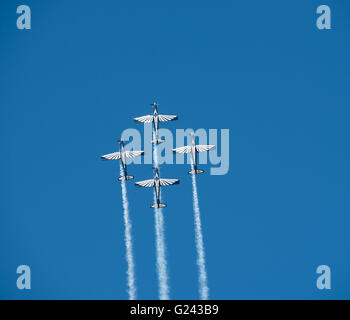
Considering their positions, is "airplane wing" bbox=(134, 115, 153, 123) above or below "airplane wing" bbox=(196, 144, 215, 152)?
above

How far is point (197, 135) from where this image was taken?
157125mm

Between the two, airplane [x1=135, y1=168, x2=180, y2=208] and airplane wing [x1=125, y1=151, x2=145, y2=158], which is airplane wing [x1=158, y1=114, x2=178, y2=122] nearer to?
airplane wing [x1=125, y1=151, x2=145, y2=158]

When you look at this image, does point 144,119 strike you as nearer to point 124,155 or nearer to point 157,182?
point 124,155

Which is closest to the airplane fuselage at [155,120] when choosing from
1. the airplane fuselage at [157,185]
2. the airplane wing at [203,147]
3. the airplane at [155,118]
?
the airplane at [155,118]

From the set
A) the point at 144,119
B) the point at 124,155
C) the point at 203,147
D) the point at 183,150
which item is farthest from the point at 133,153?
the point at 203,147

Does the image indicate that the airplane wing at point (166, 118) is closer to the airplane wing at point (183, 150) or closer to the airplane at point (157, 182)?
the airplane wing at point (183, 150)

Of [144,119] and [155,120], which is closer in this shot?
[155,120]

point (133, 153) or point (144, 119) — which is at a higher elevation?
point (144, 119)

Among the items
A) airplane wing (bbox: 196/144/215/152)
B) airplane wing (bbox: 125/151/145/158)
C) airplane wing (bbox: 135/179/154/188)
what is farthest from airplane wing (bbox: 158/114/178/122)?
airplane wing (bbox: 135/179/154/188)
